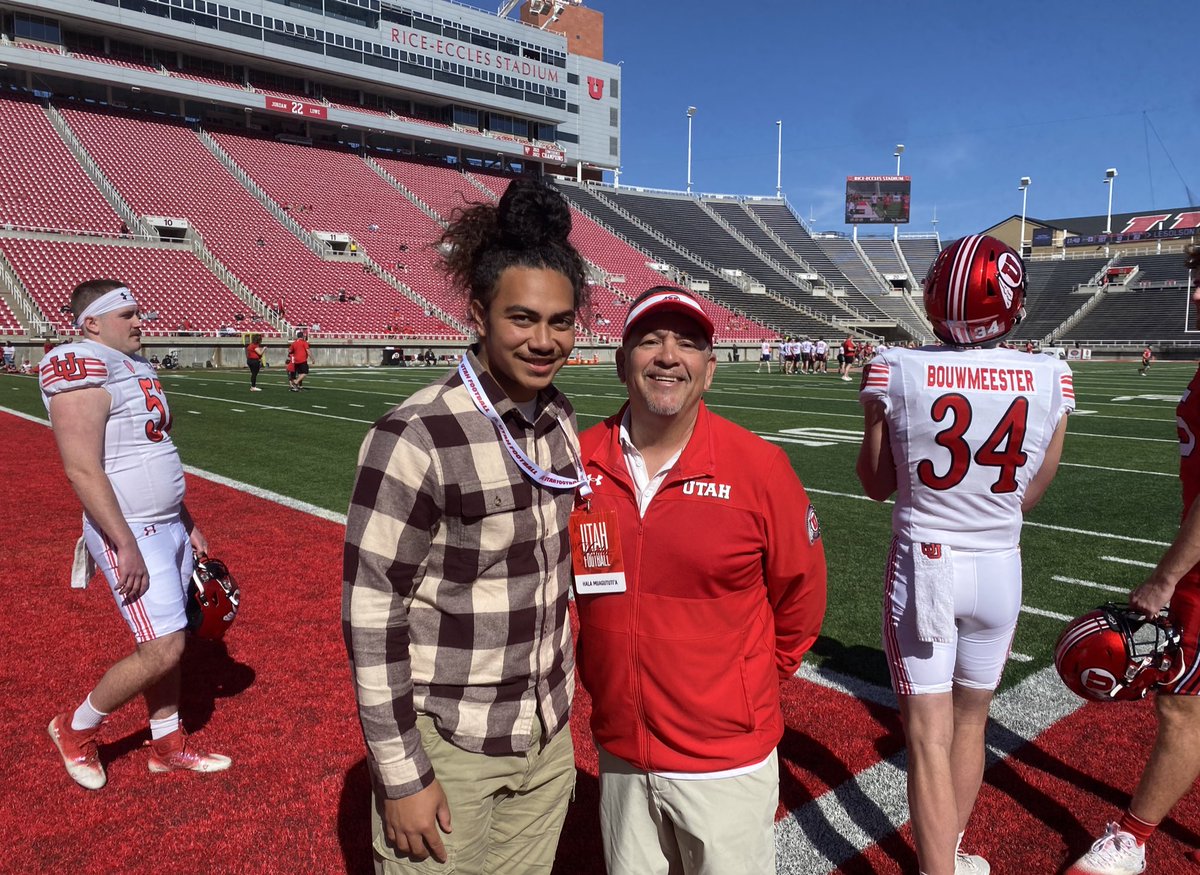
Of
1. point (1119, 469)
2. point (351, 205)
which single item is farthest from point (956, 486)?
point (351, 205)

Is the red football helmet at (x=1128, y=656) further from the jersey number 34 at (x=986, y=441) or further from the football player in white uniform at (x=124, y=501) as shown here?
the football player in white uniform at (x=124, y=501)

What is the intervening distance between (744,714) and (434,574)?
33.3 inches

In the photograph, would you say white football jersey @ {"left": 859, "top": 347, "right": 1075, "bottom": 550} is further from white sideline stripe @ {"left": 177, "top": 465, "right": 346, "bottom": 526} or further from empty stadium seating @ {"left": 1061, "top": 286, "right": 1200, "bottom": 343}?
empty stadium seating @ {"left": 1061, "top": 286, "right": 1200, "bottom": 343}

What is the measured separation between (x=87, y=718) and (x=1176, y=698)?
→ 400cm

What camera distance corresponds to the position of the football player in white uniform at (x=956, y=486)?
224 centimetres

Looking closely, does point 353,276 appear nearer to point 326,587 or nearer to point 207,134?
point 207,134

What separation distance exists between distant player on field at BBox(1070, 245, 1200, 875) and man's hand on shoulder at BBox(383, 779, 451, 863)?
2141 mm

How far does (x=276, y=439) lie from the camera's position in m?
12.6

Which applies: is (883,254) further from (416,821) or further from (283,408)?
(416,821)

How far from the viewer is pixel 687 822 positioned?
1.96m

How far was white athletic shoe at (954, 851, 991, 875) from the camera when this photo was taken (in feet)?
8.72

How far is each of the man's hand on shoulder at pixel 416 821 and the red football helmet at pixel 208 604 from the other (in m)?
2.00

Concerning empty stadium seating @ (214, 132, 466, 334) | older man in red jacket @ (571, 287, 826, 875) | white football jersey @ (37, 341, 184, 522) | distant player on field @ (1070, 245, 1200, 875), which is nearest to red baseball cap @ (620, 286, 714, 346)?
older man in red jacket @ (571, 287, 826, 875)

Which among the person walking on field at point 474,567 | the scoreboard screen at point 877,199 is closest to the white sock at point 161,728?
the person walking on field at point 474,567
